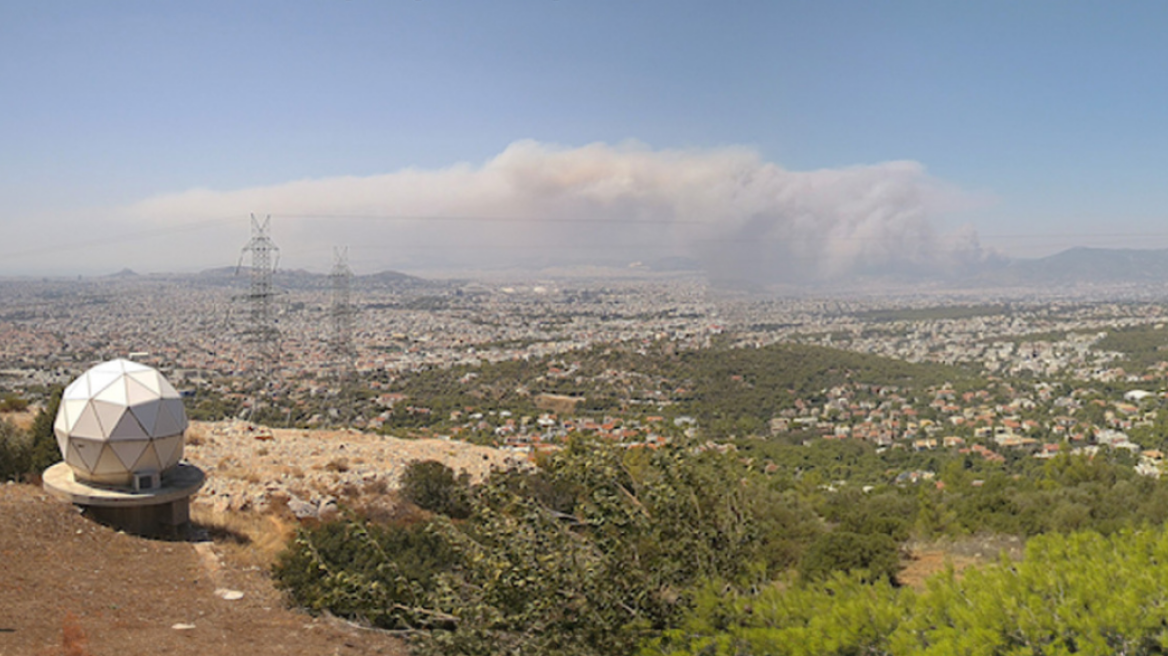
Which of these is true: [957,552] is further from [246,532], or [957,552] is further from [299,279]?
[299,279]

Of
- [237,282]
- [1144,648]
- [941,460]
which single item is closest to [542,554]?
[1144,648]

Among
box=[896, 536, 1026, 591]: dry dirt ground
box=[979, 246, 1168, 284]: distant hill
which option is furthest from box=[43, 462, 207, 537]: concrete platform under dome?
box=[979, 246, 1168, 284]: distant hill

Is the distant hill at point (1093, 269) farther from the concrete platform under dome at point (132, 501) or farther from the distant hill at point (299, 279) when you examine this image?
the concrete platform under dome at point (132, 501)

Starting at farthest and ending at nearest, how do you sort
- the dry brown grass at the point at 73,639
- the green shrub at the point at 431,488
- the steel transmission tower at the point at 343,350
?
the steel transmission tower at the point at 343,350, the green shrub at the point at 431,488, the dry brown grass at the point at 73,639

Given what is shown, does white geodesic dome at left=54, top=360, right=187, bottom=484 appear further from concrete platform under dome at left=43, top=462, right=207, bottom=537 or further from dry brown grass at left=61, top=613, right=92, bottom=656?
dry brown grass at left=61, top=613, right=92, bottom=656

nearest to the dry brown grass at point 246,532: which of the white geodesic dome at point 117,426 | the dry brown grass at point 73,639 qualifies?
the white geodesic dome at point 117,426

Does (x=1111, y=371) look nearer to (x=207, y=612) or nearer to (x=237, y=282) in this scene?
(x=207, y=612)
